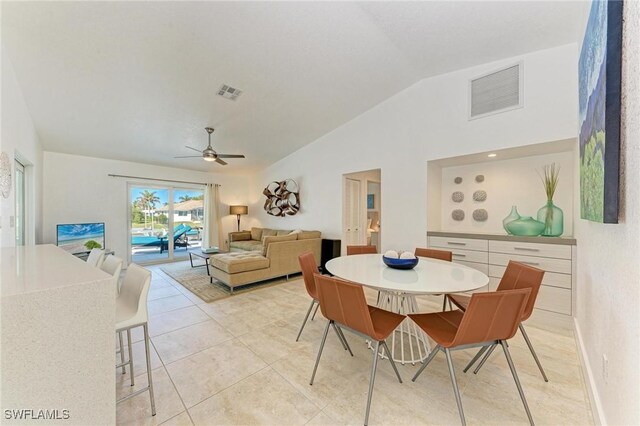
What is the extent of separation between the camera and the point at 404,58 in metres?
3.08

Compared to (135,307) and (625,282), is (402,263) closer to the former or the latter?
(625,282)

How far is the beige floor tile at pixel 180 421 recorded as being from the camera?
57.2 inches

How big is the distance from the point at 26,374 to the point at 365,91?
4.20 m

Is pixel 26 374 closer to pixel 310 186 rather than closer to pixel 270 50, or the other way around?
pixel 270 50

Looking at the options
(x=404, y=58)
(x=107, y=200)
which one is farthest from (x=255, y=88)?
(x=107, y=200)

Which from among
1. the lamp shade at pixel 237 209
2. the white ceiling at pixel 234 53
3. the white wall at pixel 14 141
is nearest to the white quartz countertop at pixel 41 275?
the white wall at pixel 14 141

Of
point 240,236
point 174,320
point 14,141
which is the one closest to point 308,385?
point 174,320

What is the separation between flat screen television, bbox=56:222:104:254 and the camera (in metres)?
4.59

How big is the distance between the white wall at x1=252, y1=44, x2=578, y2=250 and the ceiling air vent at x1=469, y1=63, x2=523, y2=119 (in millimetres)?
76

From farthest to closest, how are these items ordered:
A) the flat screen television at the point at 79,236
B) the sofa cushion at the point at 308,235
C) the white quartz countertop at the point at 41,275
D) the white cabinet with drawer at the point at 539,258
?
the sofa cushion at the point at 308,235
the flat screen television at the point at 79,236
the white cabinet with drawer at the point at 539,258
the white quartz countertop at the point at 41,275

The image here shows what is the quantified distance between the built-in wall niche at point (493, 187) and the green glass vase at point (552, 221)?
213 mm

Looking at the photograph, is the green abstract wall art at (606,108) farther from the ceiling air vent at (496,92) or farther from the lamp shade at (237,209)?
the lamp shade at (237,209)

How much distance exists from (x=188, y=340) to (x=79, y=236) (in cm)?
431

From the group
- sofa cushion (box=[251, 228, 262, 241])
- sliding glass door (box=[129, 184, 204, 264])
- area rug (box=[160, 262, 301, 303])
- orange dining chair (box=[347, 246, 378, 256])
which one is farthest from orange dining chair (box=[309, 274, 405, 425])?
sliding glass door (box=[129, 184, 204, 264])
